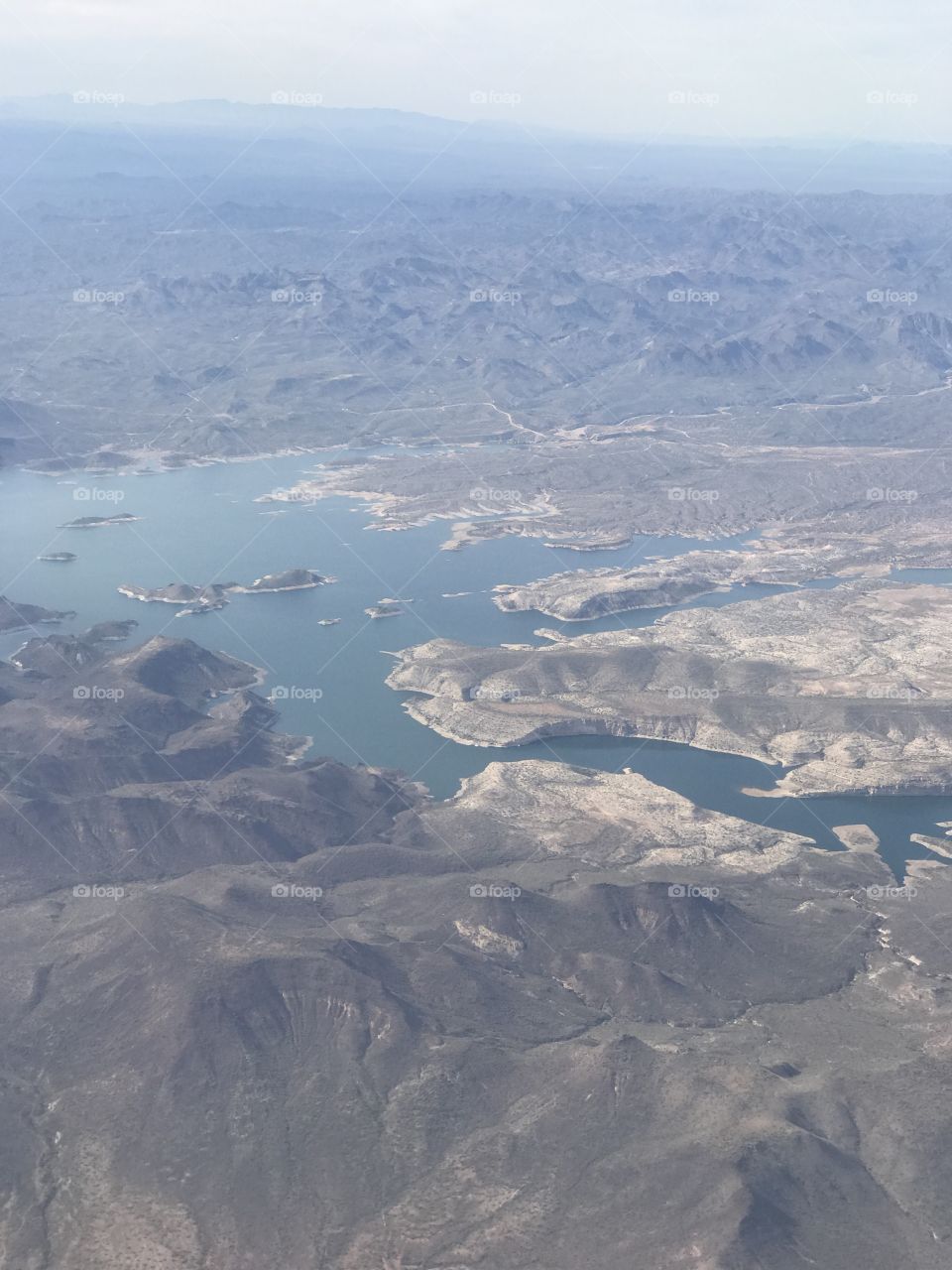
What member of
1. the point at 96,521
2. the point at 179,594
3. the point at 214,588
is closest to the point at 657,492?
the point at 214,588

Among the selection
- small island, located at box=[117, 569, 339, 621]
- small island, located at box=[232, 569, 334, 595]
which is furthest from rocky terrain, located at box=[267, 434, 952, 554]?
small island, located at box=[117, 569, 339, 621]

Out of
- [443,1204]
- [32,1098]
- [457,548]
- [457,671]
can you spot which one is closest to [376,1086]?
[443,1204]

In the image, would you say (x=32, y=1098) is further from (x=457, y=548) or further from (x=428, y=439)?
(x=428, y=439)

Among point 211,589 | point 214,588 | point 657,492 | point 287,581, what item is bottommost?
point 657,492

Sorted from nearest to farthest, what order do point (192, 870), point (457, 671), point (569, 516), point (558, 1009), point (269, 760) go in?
point (558, 1009), point (192, 870), point (269, 760), point (457, 671), point (569, 516)

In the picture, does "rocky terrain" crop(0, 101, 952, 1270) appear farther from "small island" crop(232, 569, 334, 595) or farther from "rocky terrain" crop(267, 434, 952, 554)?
"rocky terrain" crop(267, 434, 952, 554)

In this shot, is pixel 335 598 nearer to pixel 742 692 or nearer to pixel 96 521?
pixel 96 521

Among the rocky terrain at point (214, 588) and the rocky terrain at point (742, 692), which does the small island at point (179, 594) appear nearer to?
the rocky terrain at point (214, 588)
